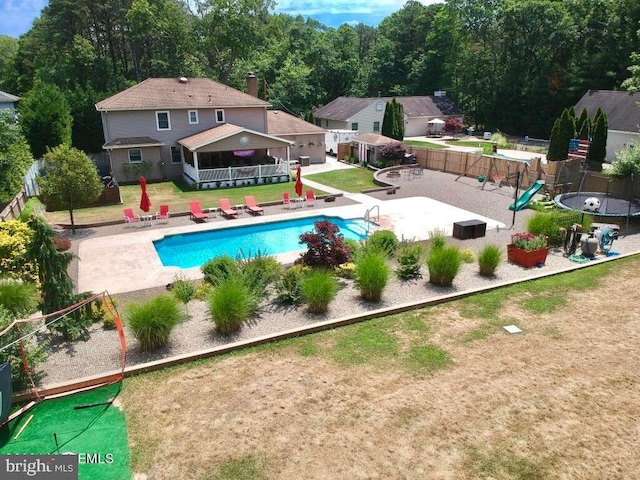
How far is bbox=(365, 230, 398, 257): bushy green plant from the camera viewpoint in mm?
15477

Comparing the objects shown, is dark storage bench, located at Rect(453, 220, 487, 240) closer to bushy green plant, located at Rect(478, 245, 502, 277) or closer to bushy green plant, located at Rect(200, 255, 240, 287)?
bushy green plant, located at Rect(478, 245, 502, 277)

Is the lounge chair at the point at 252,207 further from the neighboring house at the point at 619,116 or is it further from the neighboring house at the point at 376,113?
the neighboring house at the point at 619,116

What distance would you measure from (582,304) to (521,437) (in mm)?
6017

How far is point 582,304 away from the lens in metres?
11.8

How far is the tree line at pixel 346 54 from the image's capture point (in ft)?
158

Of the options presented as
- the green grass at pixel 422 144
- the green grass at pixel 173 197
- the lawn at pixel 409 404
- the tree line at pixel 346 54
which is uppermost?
the tree line at pixel 346 54

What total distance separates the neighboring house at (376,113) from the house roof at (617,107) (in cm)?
1528

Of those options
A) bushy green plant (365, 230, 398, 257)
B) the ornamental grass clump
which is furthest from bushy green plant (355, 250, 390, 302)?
the ornamental grass clump

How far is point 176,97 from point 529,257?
25517mm

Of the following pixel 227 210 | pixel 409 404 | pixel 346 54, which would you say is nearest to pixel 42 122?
pixel 227 210

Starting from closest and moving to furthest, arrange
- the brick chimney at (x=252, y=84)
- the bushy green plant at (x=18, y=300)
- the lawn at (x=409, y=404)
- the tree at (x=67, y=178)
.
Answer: the lawn at (x=409, y=404) < the bushy green plant at (x=18, y=300) < the tree at (x=67, y=178) < the brick chimney at (x=252, y=84)

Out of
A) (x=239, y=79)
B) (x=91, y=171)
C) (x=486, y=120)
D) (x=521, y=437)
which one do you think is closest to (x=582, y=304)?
(x=521, y=437)

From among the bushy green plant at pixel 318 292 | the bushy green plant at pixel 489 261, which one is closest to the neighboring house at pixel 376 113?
the bushy green plant at pixel 489 261

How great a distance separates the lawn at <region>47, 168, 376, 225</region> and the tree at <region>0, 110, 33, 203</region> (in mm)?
2028
